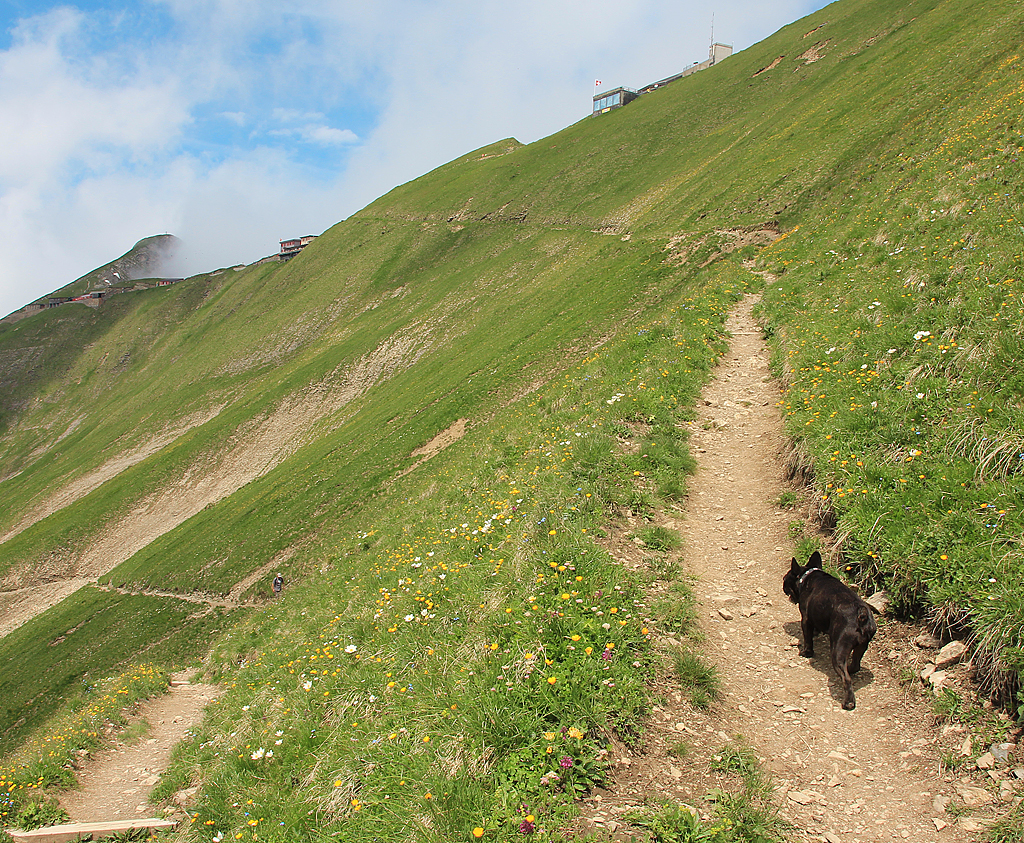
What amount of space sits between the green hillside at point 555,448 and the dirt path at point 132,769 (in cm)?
126

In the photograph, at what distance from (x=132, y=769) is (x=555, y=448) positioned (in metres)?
11.8

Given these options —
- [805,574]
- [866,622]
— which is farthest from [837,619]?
[805,574]

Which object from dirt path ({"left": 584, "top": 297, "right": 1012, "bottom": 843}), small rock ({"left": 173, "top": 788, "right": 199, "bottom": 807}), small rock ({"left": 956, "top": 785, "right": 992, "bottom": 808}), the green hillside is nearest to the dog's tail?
dirt path ({"left": 584, "top": 297, "right": 1012, "bottom": 843})

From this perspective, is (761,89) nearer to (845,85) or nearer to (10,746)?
(845,85)

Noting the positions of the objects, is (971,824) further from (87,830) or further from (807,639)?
(87,830)

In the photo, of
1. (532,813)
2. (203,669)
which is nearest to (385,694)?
(532,813)

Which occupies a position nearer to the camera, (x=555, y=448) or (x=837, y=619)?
(x=837, y=619)

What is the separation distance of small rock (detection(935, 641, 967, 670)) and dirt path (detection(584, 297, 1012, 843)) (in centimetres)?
27

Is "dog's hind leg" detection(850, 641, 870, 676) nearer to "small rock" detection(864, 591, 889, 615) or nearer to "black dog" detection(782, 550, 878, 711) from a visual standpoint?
"black dog" detection(782, 550, 878, 711)

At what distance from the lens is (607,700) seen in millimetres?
5809

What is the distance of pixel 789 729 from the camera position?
5707mm

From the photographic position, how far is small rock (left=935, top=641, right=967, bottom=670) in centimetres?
569

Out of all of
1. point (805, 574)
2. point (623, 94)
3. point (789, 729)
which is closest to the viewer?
point (789, 729)

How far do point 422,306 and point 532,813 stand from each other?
68.0 m
